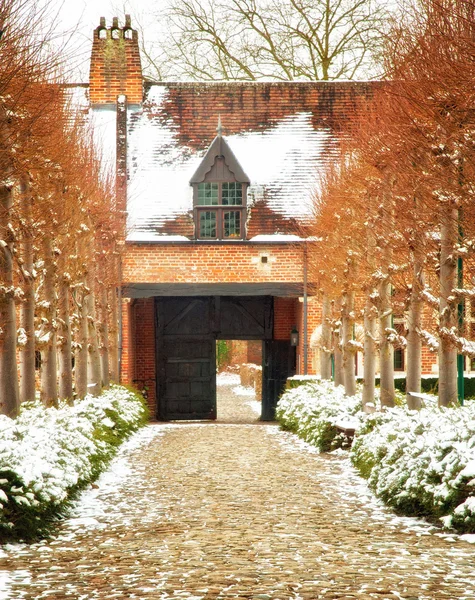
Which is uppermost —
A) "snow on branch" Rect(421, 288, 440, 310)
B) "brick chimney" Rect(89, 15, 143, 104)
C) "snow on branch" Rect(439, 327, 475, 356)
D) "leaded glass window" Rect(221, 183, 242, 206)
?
"brick chimney" Rect(89, 15, 143, 104)

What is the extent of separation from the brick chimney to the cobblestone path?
16.2 meters

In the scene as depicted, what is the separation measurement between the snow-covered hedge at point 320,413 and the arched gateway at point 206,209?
4657 millimetres

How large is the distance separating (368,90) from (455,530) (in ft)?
66.5

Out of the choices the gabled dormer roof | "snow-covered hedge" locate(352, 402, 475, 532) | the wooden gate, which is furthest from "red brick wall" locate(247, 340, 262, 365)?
"snow-covered hedge" locate(352, 402, 475, 532)

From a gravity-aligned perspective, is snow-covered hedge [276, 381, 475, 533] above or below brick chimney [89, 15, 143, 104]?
below

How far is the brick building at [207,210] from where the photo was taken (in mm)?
23219

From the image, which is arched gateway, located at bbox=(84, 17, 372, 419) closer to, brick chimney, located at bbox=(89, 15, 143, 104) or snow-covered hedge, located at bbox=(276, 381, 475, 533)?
brick chimney, located at bbox=(89, 15, 143, 104)

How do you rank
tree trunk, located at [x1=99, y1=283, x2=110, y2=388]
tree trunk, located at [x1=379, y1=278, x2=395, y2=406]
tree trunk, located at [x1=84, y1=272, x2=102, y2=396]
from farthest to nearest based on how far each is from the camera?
1. tree trunk, located at [x1=99, y1=283, x2=110, y2=388]
2. tree trunk, located at [x1=84, y1=272, x2=102, y2=396]
3. tree trunk, located at [x1=379, y1=278, x2=395, y2=406]

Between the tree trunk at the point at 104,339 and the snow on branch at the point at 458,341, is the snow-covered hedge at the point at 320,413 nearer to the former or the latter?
the snow on branch at the point at 458,341

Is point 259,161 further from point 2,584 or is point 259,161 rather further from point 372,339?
point 2,584

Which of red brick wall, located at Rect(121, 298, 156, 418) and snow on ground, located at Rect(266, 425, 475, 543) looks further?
red brick wall, located at Rect(121, 298, 156, 418)

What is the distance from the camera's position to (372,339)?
46.7 ft

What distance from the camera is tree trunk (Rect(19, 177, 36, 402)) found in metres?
11.2

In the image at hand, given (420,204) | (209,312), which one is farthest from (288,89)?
(420,204)
